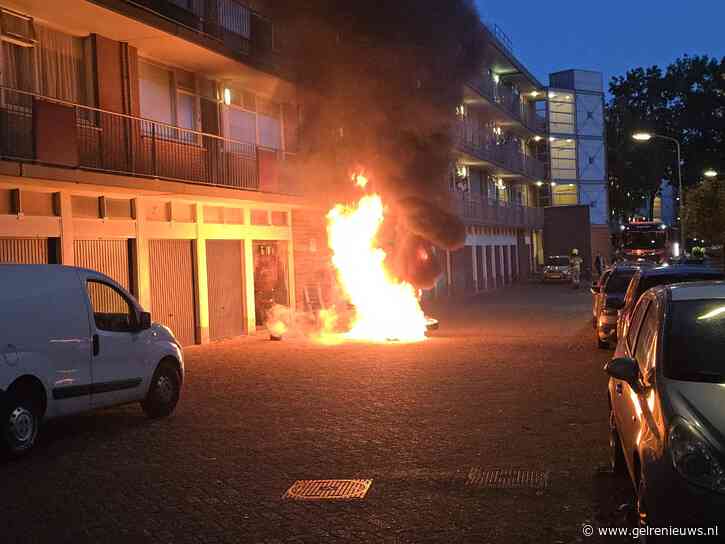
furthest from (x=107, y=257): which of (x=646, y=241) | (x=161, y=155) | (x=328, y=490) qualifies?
(x=646, y=241)

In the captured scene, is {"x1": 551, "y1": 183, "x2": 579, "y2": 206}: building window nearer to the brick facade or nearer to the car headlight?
the brick facade

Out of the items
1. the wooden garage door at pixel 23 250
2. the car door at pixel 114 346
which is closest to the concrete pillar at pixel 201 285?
the wooden garage door at pixel 23 250

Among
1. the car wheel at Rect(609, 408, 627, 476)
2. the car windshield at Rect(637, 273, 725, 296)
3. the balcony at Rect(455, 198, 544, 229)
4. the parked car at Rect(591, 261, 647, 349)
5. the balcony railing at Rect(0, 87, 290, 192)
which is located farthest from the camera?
the balcony at Rect(455, 198, 544, 229)

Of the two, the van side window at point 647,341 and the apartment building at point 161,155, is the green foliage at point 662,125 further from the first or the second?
the van side window at point 647,341

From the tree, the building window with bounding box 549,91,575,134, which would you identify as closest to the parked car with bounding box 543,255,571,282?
the tree

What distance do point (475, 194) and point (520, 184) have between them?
12944mm

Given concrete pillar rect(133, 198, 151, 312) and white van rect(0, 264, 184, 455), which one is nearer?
white van rect(0, 264, 184, 455)

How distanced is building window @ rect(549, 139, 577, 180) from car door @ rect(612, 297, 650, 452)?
5316 cm

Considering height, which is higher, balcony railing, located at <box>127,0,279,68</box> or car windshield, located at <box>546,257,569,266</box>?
balcony railing, located at <box>127,0,279,68</box>

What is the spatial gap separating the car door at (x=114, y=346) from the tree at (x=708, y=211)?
2875cm

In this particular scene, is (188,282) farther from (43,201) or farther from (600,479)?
(600,479)

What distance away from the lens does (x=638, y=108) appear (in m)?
74.1

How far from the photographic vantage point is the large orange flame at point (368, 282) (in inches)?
747

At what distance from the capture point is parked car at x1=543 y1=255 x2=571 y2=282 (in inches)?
1713
